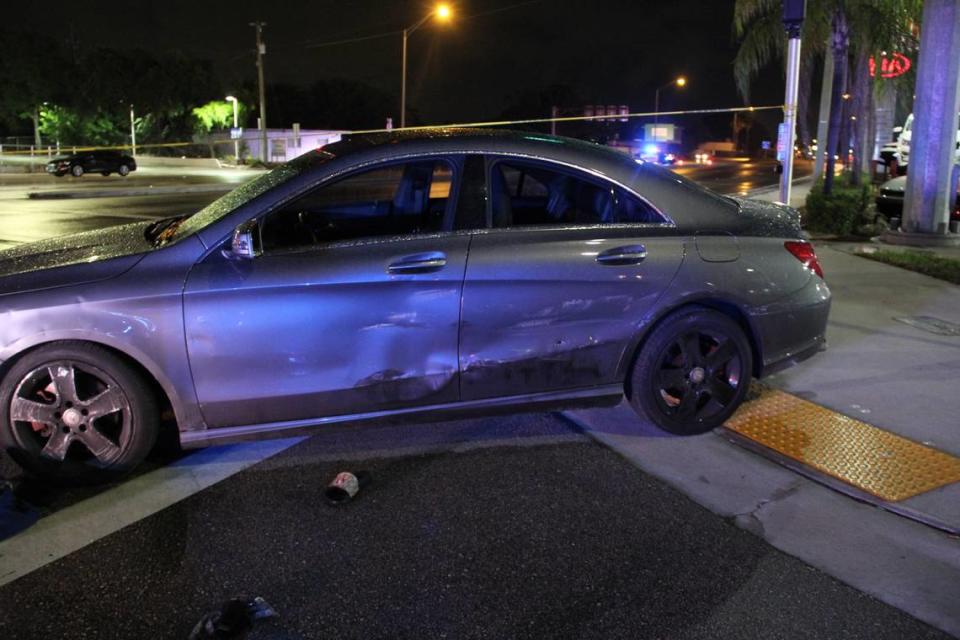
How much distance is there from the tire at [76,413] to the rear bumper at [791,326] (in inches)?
131

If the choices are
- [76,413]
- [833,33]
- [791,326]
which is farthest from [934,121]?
[76,413]

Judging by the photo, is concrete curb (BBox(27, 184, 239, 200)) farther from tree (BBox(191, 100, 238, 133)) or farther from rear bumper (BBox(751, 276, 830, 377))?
tree (BBox(191, 100, 238, 133))

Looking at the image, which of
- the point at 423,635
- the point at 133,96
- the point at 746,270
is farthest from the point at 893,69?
the point at 133,96

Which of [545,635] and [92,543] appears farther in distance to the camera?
[92,543]

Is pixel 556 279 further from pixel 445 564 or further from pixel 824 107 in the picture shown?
pixel 824 107

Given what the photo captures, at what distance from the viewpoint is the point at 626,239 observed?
461 cm

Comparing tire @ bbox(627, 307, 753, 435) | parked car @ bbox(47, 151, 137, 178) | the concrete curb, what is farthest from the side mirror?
parked car @ bbox(47, 151, 137, 178)

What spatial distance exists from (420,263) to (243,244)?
84 cm

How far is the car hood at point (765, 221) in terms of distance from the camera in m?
4.98

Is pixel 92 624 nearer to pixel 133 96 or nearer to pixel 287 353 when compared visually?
pixel 287 353

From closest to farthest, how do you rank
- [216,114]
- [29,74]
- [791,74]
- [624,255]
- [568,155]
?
[624,255]
[568,155]
[791,74]
[29,74]
[216,114]

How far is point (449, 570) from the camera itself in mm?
3469

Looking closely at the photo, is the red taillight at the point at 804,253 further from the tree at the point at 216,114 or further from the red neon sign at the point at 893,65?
the tree at the point at 216,114

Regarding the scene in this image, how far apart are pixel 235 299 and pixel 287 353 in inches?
13.8
